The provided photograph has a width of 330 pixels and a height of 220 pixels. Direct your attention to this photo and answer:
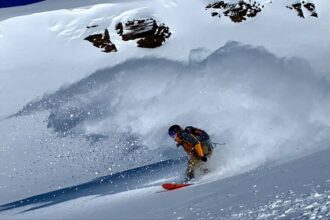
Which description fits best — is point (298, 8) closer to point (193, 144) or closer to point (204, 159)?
point (193, 144)

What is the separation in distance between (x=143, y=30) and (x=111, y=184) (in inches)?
280

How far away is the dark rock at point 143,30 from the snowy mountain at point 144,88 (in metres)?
0.03

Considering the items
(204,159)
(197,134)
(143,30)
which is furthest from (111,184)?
(143,30)

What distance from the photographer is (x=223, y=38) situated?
19.1 m

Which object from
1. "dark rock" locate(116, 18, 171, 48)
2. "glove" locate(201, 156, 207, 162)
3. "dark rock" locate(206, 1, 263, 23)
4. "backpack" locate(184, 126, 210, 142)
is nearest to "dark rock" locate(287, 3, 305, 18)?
"dark rock" locate(206, 1, 263, 23)

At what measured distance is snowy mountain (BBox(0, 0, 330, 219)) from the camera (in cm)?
1424

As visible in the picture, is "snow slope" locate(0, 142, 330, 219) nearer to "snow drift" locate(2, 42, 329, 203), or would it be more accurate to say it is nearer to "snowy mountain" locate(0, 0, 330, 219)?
"snowy mountain" locate(0, 0, 330, 219)

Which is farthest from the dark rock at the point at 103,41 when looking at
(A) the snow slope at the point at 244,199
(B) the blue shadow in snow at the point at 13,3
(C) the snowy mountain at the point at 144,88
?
(A) the snow slope at the point at 244,199

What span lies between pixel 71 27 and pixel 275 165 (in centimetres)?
1231

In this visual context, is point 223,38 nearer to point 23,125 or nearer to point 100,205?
point 23,125

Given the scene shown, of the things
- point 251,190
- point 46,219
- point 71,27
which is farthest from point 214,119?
point 251,190

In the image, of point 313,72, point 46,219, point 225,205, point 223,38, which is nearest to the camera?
point 225,205

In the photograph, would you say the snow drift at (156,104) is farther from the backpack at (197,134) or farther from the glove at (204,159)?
the glove at (204,159)

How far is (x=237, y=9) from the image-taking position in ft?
66.9
